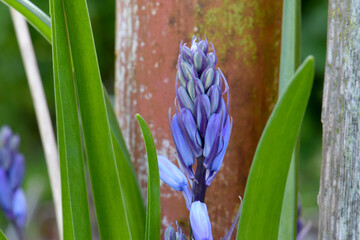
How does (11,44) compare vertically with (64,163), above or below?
above

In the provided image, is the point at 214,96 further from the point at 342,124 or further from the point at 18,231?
the point at 18,231

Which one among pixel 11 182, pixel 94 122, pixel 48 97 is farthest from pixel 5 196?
pixel 48 97

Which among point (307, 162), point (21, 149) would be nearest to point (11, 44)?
point (21, 149)

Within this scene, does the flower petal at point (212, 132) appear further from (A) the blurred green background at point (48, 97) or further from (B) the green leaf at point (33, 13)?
(A) the blurred green background at point (48, 97)

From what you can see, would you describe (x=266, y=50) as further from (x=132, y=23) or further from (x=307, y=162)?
(x=307, y=162)

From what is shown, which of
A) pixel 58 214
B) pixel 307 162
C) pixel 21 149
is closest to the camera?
pixel 58 214
